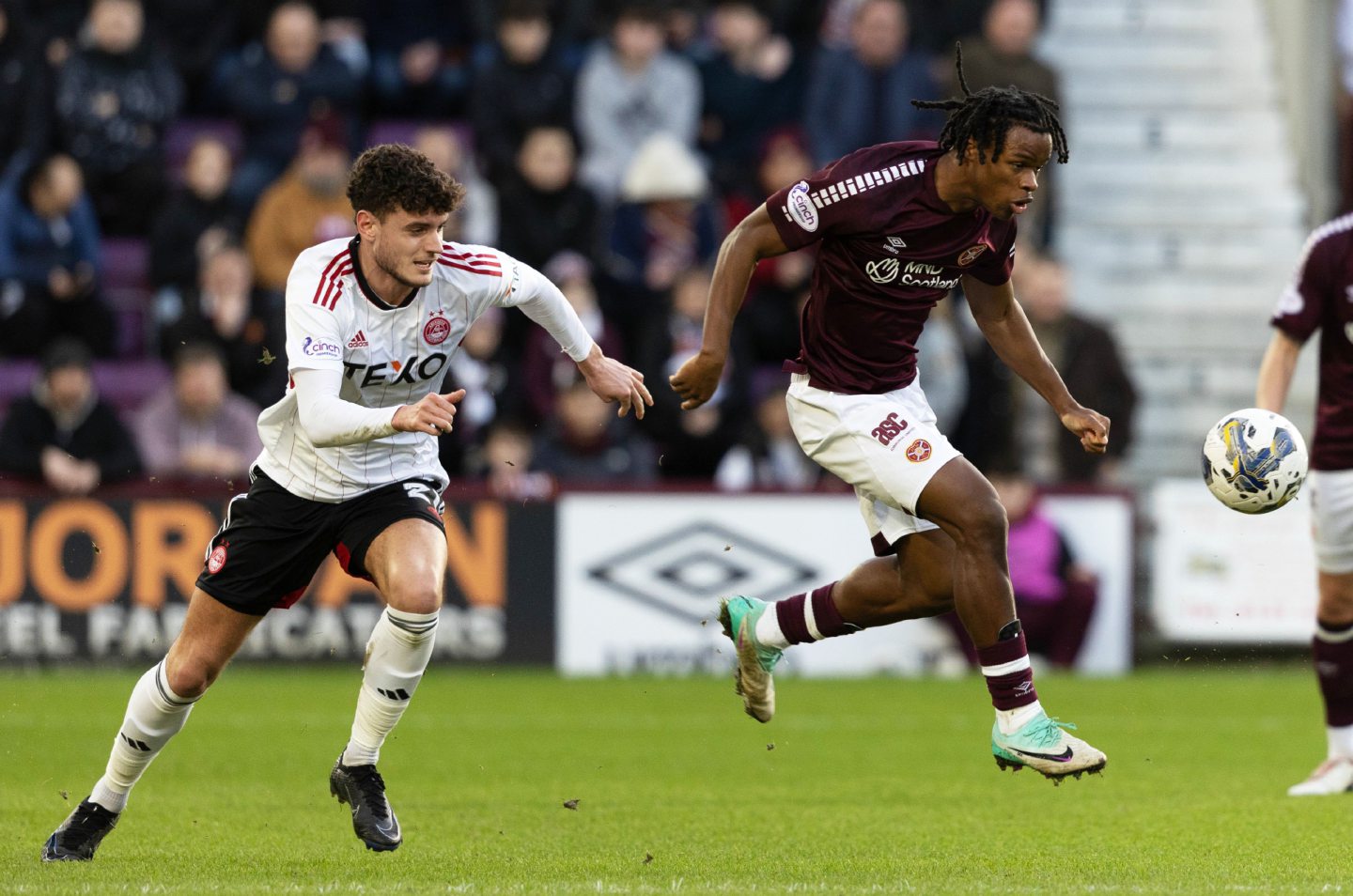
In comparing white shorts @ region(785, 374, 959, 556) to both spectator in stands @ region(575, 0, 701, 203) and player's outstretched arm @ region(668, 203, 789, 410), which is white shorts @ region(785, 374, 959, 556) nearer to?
player's outstretched arm @ region(668, 203, 789, 410)

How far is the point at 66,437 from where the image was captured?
1380 centimetres

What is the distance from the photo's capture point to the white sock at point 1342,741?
8805 mm

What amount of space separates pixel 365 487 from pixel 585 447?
7391 mm

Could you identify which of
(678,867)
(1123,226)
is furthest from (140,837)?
(1123,226)

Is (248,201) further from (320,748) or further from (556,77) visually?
(320,748)

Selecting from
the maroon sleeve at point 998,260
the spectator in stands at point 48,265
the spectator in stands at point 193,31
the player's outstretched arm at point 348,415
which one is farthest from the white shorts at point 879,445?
the spectator in stands at point 193,31

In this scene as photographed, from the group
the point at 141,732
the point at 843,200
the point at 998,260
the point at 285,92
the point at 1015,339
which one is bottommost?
the point at 141,732

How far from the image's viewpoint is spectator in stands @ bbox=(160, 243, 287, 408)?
571 inches

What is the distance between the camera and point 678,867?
21.8 ft

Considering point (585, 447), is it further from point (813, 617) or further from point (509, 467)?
point (813, 617)

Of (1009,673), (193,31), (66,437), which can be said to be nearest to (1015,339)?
(1009,673)

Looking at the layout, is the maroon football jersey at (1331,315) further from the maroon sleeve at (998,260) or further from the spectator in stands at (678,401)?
the spectator in stands at (678,401)

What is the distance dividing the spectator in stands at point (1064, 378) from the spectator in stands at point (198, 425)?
15.9 ft

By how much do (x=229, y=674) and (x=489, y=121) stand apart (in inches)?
186
